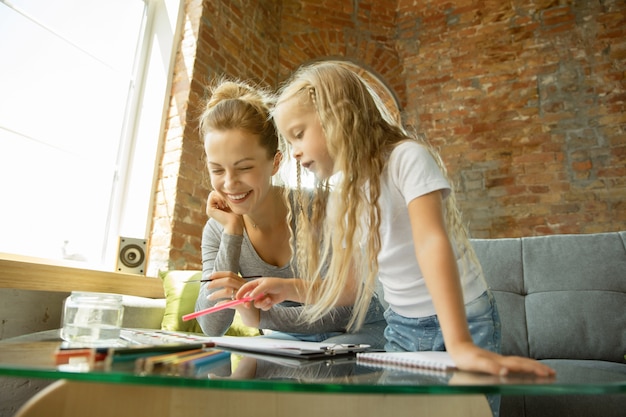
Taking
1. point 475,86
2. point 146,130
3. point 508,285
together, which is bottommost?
point 508,285

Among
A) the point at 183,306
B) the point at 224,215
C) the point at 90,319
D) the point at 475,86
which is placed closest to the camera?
the point at 90,319

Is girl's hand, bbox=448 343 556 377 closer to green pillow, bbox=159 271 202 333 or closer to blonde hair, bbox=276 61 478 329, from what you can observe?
blonde hair, bbox=276 61 478 329

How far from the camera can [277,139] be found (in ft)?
4.66

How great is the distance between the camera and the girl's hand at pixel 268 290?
0.93 meters

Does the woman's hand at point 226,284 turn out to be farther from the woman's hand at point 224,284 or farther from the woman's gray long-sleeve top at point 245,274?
the woman's gray long-sleeve top at point 245,274

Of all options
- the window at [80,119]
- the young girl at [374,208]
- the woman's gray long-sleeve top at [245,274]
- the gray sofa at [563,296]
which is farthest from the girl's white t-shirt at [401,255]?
the window at [80,119]

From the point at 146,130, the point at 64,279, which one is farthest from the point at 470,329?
the point at 146,130

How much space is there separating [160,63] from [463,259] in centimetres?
282

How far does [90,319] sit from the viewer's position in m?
0.74

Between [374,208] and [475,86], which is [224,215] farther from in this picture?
[475,86]

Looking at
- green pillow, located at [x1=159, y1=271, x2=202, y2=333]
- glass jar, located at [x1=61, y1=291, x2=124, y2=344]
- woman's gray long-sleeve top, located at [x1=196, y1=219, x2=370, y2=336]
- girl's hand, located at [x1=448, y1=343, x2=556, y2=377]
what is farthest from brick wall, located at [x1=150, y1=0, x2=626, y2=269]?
girl's hand, located at [x1=448, y1=343, x2=556, y2=377]

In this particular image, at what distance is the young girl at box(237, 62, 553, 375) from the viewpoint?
2.76ft

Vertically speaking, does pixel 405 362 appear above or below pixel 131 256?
below

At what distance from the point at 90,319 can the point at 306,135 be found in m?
0.59
